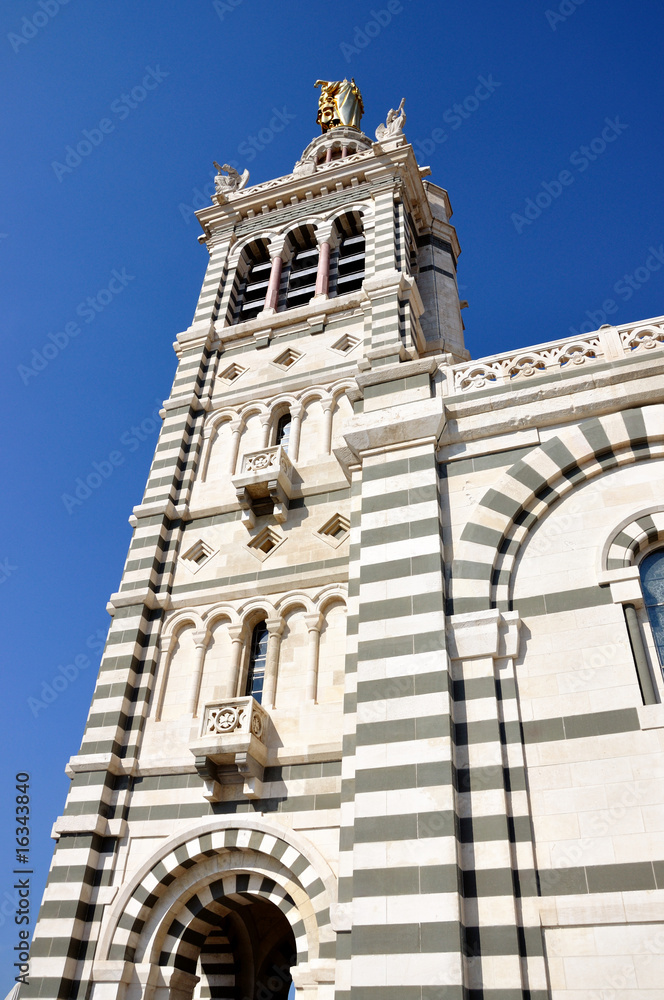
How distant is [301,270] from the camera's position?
78.0 ft

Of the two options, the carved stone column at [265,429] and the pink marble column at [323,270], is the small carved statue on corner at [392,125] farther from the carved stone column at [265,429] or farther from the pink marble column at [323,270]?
the carved stone column at [265,429]

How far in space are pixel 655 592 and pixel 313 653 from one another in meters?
6.16

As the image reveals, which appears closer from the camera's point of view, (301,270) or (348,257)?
(348,257)

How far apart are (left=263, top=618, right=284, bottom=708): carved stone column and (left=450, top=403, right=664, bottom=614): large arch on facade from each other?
4.74 m

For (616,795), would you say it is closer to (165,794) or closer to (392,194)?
(165,794)

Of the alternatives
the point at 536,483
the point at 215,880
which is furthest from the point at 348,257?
the point at 215,880

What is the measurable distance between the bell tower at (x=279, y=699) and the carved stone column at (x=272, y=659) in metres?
0.04

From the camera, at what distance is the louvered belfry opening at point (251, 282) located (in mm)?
22875

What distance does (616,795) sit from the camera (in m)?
8.49

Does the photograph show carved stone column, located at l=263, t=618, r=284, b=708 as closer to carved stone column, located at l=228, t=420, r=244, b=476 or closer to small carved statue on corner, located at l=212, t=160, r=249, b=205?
carved stone column, located at l=228, t=420, r=244, b=476

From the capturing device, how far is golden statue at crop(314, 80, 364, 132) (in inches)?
1336

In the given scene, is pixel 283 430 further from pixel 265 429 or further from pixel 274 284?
pixel 274 284

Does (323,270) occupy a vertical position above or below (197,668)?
above

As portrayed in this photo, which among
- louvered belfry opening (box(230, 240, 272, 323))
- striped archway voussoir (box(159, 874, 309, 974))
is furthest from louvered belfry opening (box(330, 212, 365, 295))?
striped archway voussoir (box(159, 874, 309, 974))
